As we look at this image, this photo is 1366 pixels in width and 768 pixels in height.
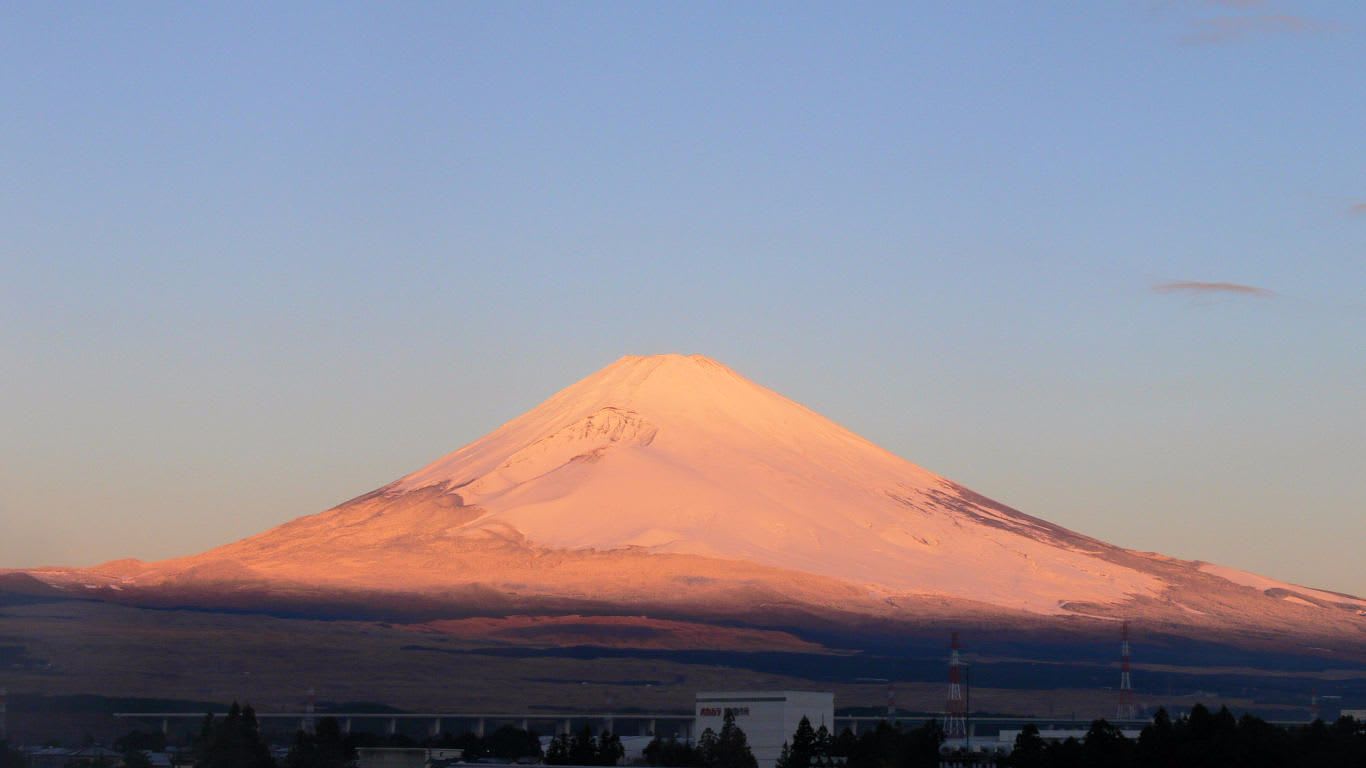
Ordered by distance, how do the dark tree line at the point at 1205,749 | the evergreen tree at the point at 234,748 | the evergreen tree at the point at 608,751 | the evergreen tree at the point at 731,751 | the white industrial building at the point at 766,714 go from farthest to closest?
the white industrial building at the point at 766,714, the evergreen tree at the point at 731,751, the evergreen tree at the point at 608,751, the evergreen tree at the point at 234,748, the dark tree line at the point at 1205,749

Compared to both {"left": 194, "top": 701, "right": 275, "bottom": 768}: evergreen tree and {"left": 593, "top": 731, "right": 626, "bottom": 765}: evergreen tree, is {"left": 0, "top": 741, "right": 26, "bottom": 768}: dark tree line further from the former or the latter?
{"left": 593, "top": 731, "right": 626, "bottom": 765}: evergreen tree

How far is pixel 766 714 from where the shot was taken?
130875 millimetres

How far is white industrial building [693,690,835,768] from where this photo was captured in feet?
423

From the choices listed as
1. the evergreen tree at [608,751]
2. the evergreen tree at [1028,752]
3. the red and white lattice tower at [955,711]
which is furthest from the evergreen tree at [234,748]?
the red and white lattice tower at [955,711]

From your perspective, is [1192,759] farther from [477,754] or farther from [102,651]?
[102,651]

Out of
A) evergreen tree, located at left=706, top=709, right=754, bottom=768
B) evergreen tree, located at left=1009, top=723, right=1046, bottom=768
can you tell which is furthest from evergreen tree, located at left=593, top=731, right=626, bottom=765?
evergreen tree, located at left=1009, top=723, right=1046, bottom=768

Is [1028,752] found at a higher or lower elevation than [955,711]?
lower

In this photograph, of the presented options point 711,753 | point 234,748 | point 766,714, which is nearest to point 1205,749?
point 711,753

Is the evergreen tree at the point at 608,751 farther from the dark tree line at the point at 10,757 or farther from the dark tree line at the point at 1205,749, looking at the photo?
the dark tree line at the point at 1205,749

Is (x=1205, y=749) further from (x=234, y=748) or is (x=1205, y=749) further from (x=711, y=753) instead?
(x=234, y=748)

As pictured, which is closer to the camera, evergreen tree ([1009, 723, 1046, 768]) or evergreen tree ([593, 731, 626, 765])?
evergreen tree ([1009, 723, 1046, 768])

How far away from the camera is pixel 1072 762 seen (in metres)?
83.1

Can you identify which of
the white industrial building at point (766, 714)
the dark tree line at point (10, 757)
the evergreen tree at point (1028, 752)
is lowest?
the dark tree line at point (10, 757)

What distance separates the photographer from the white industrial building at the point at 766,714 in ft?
423
